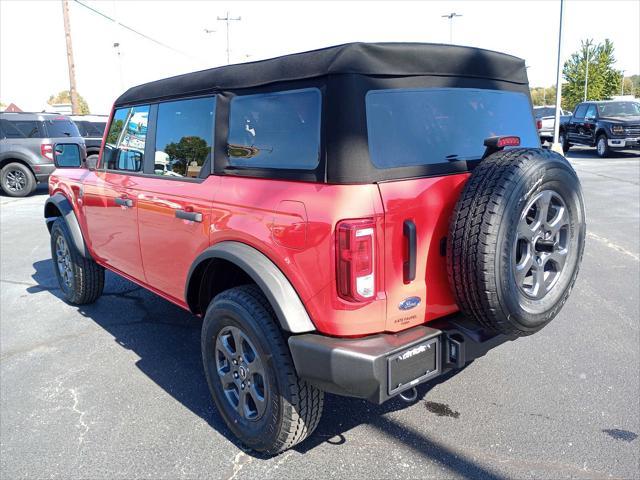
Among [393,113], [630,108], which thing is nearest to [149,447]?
[393,113]

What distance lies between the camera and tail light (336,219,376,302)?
223 cm

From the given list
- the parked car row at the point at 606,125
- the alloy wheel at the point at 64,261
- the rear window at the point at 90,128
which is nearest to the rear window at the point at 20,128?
the rear window at the point at 90,128

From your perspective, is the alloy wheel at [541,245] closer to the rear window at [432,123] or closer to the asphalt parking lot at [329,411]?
the rear window at [432,123]

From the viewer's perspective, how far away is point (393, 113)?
2.50m

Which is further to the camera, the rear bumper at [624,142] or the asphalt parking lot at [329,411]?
the rear bumper at [624,142]

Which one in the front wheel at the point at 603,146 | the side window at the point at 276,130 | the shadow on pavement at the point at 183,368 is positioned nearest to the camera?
the side window at the point at 276,130

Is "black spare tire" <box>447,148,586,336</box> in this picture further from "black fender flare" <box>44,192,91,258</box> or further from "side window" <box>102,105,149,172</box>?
"black fender flare" <box>44,192,91,258</box>

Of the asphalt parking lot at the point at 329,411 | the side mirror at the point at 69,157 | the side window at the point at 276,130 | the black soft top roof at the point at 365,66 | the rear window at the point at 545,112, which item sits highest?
the rear window at the point at 545,112

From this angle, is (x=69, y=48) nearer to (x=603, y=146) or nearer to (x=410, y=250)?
(x=603, y=146)

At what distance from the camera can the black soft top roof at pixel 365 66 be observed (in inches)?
93.5

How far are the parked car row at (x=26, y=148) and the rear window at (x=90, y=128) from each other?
170 inches

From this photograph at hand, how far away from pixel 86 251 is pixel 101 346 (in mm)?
927

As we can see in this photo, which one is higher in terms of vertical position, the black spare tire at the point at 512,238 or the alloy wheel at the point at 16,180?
the black spare tire at the point at 512,238

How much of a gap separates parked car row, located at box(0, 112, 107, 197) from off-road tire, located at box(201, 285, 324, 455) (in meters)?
11.9
